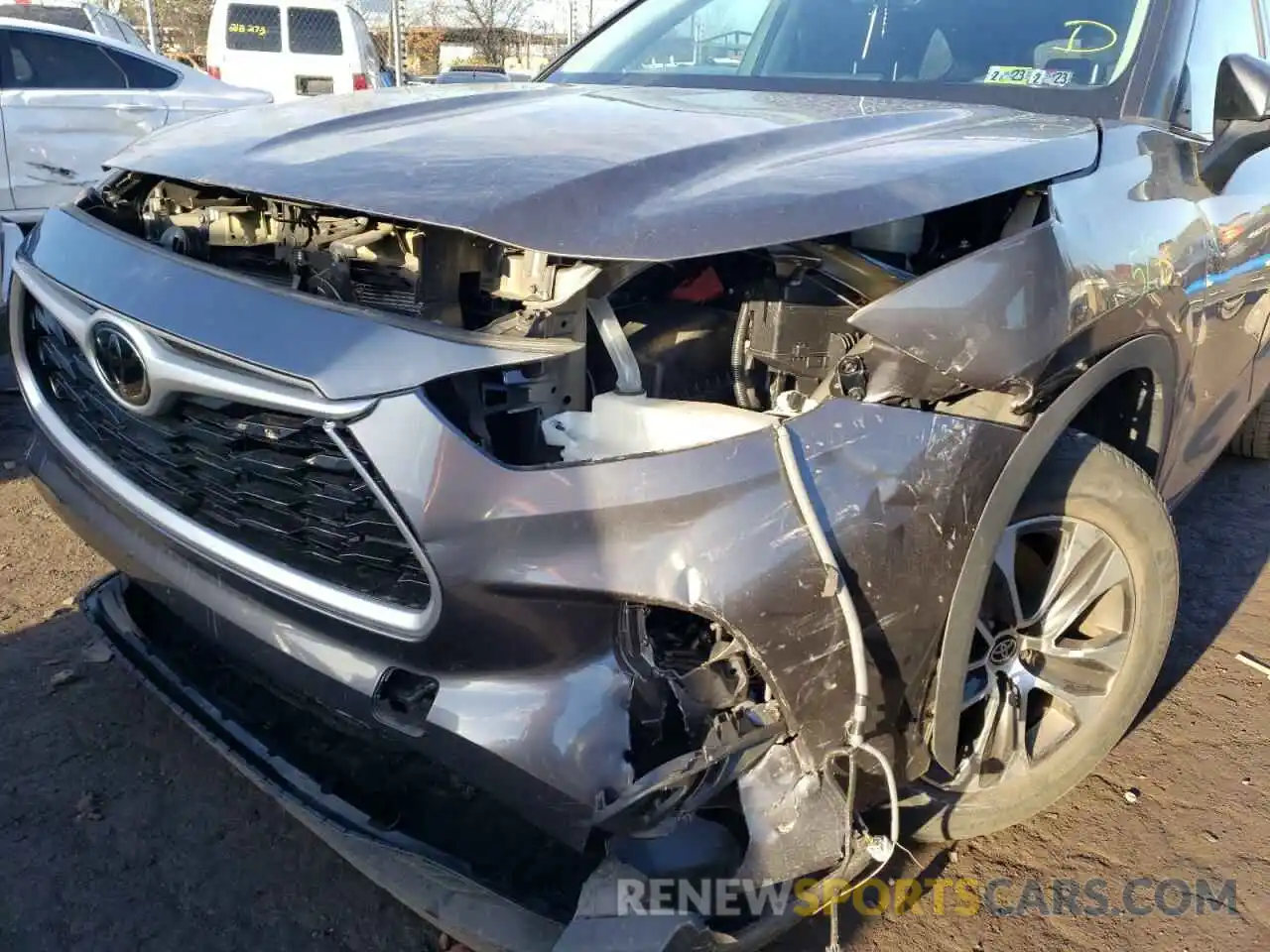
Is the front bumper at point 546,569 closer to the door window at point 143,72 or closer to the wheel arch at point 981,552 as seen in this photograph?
the wheel arch at point 981,552

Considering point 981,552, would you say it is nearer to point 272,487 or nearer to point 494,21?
point 272,487

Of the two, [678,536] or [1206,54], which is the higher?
[1206,54]

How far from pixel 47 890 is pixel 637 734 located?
4.53ft

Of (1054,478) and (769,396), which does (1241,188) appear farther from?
(769,396)

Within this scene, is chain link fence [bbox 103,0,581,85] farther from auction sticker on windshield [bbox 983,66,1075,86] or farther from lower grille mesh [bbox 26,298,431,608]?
lower grille mesh [bbox 26,298,431,608]

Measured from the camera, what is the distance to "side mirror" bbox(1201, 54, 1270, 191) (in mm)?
2496

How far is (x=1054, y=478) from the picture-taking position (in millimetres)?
2205

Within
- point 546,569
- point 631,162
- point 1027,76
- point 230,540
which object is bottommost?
point 230,540

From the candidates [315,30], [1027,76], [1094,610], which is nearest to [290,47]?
[315,30]

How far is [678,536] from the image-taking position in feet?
5.62

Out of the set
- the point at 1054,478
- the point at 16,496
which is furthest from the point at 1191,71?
the point at 16,496

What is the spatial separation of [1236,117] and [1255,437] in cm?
267

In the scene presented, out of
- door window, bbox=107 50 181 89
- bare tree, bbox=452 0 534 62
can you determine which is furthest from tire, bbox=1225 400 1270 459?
bare tree, bbox=452 0 534 62

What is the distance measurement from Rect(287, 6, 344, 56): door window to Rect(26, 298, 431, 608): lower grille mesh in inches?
485
